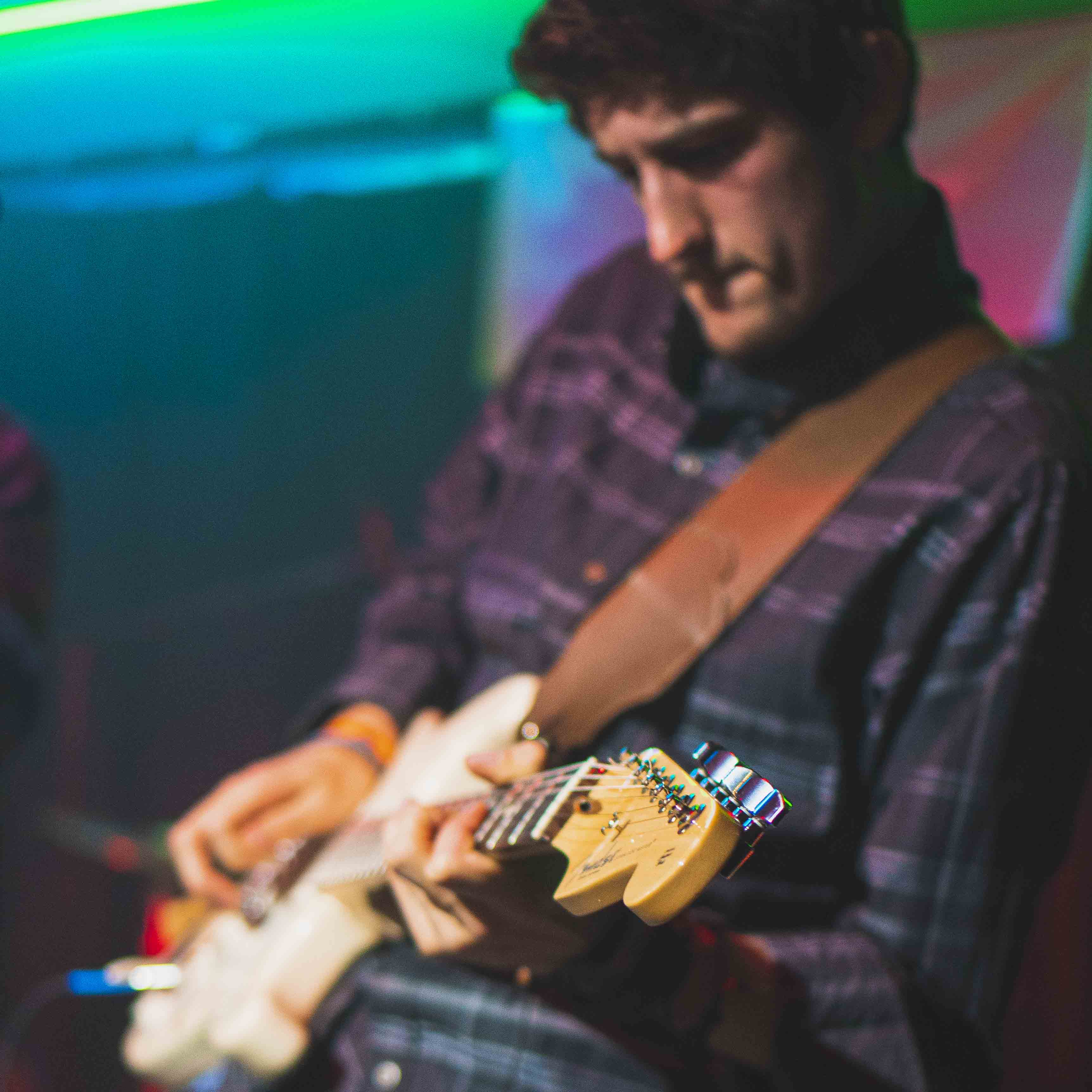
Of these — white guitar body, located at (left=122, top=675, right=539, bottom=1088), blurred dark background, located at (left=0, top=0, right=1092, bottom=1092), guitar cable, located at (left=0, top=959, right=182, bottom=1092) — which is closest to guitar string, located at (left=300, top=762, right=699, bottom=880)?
white guitar body, located at (left=122, top=675, right=539, bottom=1088)

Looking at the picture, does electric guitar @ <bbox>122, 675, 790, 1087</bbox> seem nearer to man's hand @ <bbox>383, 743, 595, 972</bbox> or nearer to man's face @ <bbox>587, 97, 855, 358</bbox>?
man's hand @ <bbox>383, 743, 595, 972</bbox>

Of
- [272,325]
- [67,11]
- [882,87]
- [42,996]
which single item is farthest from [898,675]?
[42,996]

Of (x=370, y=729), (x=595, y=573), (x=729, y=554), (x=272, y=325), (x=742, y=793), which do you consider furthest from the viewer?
(x=272, y=325)

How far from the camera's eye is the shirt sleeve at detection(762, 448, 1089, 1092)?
935mm

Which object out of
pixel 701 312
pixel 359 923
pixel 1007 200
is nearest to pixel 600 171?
pixel 1007 200

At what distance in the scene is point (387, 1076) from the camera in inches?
44.4

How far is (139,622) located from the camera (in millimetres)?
2402

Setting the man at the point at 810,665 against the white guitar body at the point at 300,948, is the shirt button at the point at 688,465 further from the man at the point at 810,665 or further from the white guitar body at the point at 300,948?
the white guitar body at the point at 300,948

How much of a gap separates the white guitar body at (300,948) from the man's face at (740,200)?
0.48 meters

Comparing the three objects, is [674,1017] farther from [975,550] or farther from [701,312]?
[701,312]

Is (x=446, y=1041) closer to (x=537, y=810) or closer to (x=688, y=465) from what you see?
(x=537, y=810)

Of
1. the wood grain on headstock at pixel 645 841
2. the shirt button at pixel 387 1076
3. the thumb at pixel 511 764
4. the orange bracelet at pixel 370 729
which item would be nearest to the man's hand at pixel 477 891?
the thumb at pixel 511 764

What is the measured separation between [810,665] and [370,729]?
63 cm

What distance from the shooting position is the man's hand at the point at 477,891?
30.2 inches
